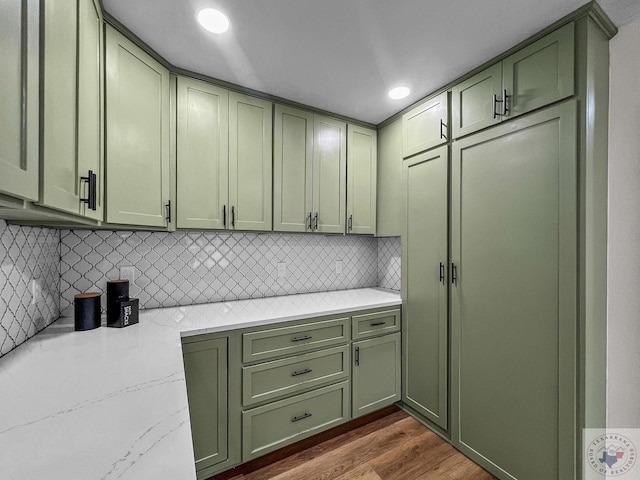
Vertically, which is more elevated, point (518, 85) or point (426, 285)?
point (518, 85)

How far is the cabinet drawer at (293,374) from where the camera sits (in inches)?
68.4

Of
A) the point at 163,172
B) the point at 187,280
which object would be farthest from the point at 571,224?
the point at 187,280

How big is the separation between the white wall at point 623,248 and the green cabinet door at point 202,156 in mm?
2201

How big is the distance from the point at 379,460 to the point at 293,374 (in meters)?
0.77

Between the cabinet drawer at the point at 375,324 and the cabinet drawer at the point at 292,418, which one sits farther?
the cabinet drawer at the point at 375,324

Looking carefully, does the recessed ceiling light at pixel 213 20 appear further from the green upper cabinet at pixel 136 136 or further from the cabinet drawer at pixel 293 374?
the cabinet drawer at pixel 293 374

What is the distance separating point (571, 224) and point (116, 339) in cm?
223

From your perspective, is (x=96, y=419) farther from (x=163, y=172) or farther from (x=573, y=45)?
(x=573, y=45)

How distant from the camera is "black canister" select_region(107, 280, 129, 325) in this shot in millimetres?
1565

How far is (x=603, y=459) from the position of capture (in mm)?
1426

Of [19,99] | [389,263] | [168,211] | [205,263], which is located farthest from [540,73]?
[205,263]

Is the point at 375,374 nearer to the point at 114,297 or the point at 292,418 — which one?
the point at 292,418

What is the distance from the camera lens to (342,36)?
5.03ft

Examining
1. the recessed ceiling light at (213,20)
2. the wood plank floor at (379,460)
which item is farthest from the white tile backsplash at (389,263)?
the recessed ceiling light at (213,20)
